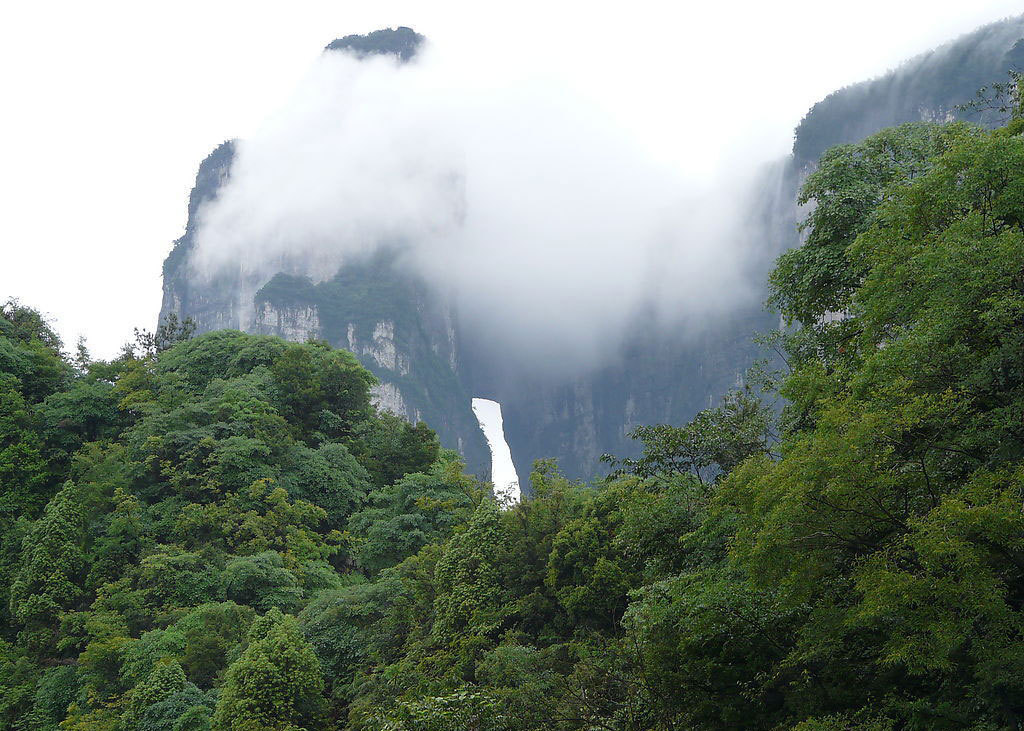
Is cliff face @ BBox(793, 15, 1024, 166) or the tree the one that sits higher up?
cliff face @ BBox(793, 15, 1024, 166)

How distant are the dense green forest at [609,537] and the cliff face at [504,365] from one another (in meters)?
82.1

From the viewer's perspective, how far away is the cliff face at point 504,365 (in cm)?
11025

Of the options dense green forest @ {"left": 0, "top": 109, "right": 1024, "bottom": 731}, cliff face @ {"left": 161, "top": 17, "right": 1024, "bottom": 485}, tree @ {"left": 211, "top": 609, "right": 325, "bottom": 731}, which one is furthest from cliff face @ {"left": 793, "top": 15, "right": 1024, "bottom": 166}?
tree @ {"left": 211, "top": 609, "right": 325, "bottom": 731}

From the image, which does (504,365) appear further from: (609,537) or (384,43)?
(609,537)

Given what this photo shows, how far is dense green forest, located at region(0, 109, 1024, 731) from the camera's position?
7105 millimetres

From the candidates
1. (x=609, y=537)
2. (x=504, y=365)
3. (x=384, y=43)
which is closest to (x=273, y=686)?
(x=609, y=537)

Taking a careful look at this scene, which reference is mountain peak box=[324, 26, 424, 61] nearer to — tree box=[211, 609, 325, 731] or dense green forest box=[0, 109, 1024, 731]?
dense green forest box=[0, 109, 1024, 731]

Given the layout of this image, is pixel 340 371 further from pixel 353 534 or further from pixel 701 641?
pixel 701 641

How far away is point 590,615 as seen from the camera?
15344mm

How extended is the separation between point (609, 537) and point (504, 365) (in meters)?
150

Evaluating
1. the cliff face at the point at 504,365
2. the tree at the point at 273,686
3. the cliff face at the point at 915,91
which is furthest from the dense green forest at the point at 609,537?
the cliff face at the point at 915,91

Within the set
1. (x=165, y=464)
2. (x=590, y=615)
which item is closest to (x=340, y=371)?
(x=165, y=464)

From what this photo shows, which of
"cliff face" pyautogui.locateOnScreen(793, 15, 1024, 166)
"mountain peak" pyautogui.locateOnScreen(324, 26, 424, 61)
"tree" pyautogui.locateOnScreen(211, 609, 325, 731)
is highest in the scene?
"mountain peak" pyautogui.locateOnScreen(324, 26, 424, 61)

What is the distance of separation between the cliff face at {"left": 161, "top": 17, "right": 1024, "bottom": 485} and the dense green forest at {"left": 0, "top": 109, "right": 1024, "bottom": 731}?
82086 millimetres
